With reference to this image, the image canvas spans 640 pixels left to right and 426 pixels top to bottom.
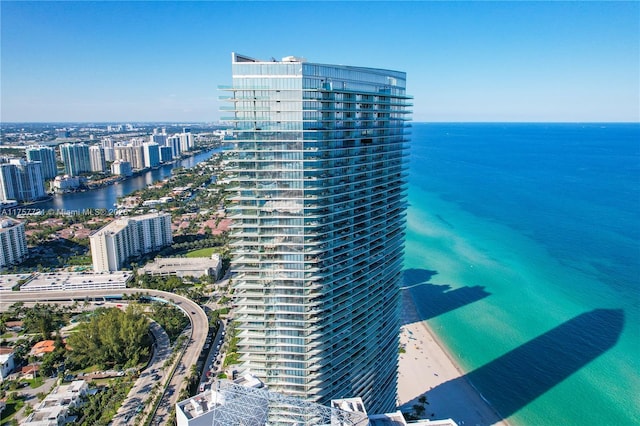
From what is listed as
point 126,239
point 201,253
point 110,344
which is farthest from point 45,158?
point 110,344

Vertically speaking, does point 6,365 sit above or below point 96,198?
below

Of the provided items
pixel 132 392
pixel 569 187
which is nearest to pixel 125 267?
pixel 132 392

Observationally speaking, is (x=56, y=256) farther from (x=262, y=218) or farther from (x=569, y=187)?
(x=569, y=187)

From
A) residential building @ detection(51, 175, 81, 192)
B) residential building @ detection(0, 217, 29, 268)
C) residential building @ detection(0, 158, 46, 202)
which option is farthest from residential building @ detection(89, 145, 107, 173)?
residential building @ detection(0, 217, 29, 268)

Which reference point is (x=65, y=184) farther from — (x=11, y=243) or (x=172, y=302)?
(x=172, y=302)

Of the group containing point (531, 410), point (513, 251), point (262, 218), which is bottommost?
point (531, 410)

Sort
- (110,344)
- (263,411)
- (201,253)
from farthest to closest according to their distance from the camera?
1. (201,253)
2. (110,344)
3. (263,411)

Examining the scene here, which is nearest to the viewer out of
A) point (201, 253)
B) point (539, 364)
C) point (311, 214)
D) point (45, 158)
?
point (311, 214)
